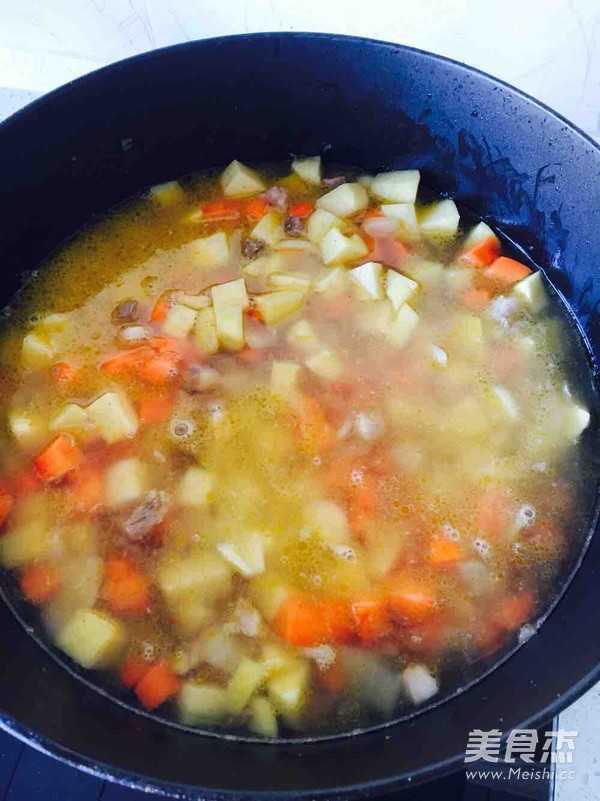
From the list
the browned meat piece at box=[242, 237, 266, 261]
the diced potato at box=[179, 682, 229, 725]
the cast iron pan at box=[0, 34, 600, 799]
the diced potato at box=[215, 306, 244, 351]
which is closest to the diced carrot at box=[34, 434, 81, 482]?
the cast iron pan at box=[0, 34, 600, 799]

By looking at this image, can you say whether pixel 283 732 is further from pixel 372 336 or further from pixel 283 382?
pixel 372 336

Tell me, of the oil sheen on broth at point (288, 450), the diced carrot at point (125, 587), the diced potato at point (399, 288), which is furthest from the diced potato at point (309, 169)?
the diced carrot at point (125, 587)

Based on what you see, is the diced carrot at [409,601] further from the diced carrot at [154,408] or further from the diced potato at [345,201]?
the diced potato at [345,201]

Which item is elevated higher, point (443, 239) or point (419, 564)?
point (443, 239)

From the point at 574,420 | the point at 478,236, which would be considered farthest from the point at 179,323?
the point at 574,420

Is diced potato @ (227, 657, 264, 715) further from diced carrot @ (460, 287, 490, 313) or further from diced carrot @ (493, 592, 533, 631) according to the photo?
diced carrot @ (460, 287, 490, 313)

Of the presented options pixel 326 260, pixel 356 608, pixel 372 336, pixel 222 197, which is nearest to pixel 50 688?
pixel 356 608
